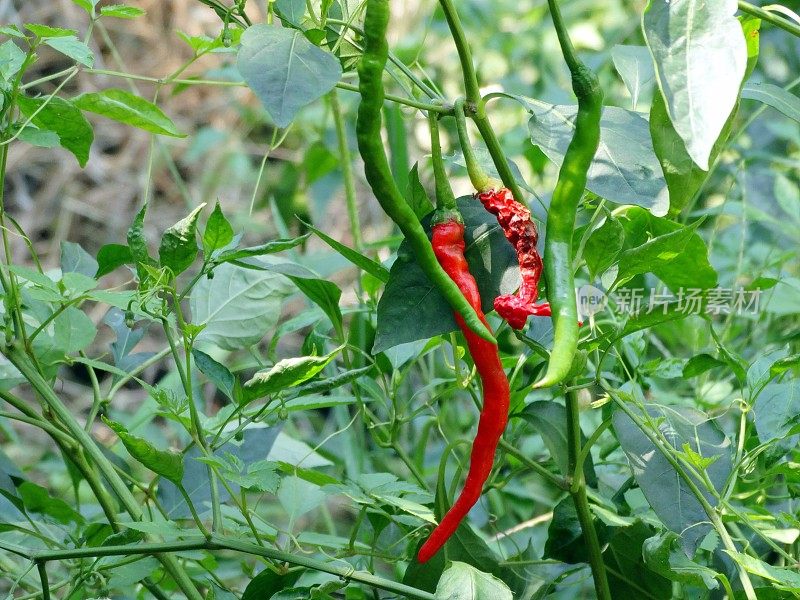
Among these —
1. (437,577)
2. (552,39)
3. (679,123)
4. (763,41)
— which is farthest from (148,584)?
(763,41)

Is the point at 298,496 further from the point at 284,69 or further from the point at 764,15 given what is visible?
the point at 764,15

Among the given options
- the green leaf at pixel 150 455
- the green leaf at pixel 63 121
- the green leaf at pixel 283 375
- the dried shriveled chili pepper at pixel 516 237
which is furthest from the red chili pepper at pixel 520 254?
the green leaf at pixel 63 121

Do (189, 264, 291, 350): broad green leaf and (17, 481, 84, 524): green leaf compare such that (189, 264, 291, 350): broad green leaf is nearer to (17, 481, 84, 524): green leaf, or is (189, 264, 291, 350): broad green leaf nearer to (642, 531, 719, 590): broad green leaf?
(17, 481, 84, 524): green leaf

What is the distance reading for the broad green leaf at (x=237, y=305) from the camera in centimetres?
74

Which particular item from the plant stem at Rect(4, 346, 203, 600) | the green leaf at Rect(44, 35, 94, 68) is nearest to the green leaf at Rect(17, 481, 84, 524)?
the plant stem at Rect(4, 346, 203, 600)

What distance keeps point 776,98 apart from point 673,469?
9.4 inches

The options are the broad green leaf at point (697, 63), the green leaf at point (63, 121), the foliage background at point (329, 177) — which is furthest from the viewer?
the foliage background at point (329, 177)

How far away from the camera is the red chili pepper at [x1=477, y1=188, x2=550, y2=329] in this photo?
55 cm

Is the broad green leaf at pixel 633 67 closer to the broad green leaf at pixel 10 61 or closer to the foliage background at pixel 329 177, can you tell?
the foliage background at pixel 329 177

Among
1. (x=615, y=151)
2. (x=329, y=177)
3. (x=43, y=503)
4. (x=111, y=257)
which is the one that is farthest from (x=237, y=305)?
(x=329, y=177)

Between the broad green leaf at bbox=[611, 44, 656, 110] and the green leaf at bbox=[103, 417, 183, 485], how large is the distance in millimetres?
396

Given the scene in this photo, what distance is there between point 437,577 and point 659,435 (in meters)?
0.19

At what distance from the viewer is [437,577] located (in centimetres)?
67

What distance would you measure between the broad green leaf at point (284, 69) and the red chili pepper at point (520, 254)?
125 millimetres
